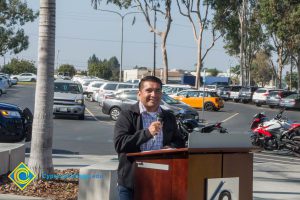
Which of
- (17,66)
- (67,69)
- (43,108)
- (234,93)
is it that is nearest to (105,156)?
(43,108)

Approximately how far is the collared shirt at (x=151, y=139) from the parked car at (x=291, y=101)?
41.2 metres

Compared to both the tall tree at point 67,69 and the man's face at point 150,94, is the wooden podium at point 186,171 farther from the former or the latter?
the tall tree at point 67,69

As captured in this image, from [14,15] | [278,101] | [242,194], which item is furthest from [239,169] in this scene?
[14,15]

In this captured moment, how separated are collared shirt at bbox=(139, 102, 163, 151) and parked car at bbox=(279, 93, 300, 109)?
41200 mm

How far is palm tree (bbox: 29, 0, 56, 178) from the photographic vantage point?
8.32m

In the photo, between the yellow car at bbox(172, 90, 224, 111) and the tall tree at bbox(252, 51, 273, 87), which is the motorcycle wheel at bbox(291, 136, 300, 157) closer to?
the yellow car at bbox(172, 90, 224, 111)

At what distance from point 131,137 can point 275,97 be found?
143 feet

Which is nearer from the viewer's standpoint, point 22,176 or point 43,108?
point 22,176

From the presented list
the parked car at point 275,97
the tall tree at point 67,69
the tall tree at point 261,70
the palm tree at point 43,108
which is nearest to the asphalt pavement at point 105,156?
the palm tree at point 43,108

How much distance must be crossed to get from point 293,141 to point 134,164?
12074 mm

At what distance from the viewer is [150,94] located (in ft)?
14.9

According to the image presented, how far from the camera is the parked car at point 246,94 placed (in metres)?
54.3

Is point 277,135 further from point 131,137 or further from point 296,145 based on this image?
point 131,137

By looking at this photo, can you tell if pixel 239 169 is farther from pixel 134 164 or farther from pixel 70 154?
pixel 70 154
